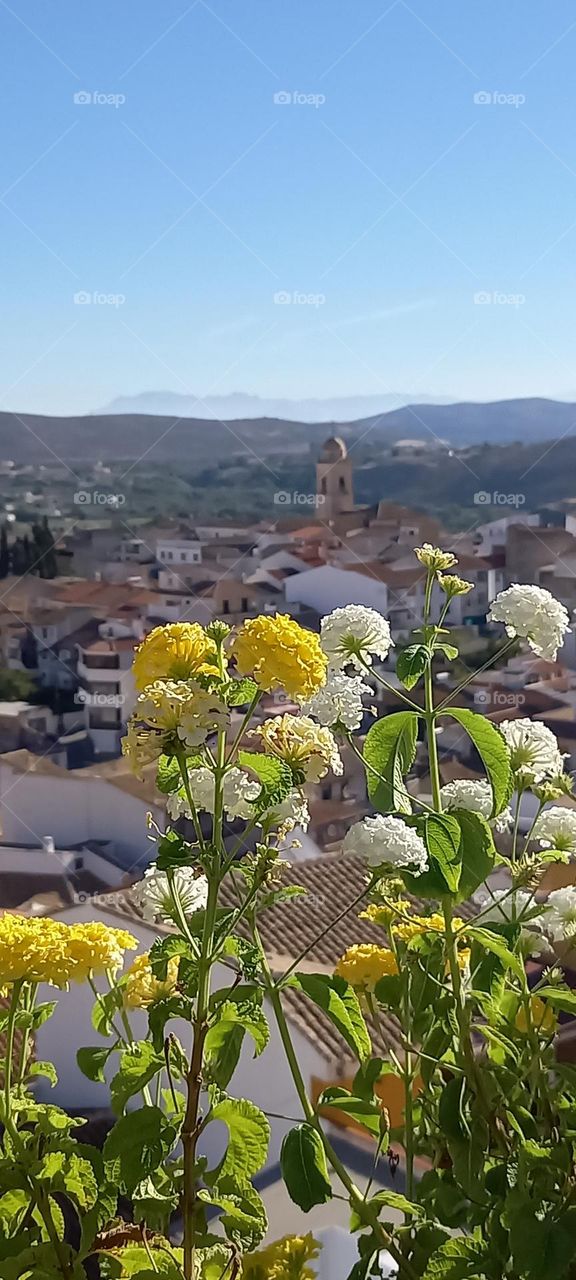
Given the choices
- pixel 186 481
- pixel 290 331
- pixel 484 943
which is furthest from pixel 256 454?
pixel 484 943

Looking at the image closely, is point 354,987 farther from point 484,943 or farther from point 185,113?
point 185,113

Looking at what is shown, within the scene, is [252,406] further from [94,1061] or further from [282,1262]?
[282,1262]

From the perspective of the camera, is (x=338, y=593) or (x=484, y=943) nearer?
(x=484, y=943)

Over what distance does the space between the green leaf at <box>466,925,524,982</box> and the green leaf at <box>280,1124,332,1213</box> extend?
190 mm

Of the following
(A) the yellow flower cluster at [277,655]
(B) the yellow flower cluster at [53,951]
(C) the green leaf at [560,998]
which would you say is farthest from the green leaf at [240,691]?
(C) the green leaf at [560,998]

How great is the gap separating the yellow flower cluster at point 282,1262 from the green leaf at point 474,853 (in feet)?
1.15

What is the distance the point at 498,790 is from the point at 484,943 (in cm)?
12

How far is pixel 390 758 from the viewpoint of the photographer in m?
0.91

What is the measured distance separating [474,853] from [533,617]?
19 cm

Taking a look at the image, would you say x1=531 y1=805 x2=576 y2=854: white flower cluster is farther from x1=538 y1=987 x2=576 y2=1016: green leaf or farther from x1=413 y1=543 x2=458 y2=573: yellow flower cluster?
x1=413 y1=543 x2=458 y2=573: yellow flower cluster

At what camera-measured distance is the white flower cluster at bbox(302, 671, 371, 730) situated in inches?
35.8

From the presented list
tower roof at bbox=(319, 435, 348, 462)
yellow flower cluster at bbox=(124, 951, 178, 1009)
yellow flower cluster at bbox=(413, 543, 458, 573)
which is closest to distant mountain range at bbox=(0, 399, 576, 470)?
tower roof at bbox=(319, 435, 348, 462)

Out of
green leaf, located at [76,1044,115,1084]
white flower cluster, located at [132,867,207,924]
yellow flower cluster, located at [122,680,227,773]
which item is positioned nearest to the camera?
yellow flower cluster, located at [122,680,227,773]

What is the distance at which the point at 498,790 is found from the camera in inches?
36.0
